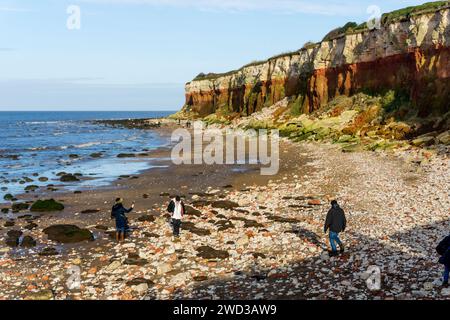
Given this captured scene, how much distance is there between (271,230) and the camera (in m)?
19.0

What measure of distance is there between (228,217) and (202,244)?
4.22 metres

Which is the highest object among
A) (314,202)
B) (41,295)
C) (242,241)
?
(314,202)

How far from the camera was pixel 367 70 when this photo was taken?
194 ft

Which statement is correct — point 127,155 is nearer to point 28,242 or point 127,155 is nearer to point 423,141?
point 423,141

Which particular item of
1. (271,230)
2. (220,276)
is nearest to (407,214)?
A: (271,230)

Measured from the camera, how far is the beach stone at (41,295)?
42.8ft

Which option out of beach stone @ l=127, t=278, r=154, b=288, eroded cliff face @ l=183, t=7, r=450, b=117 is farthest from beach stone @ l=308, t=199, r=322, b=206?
eroded cliff face @ l=183, t=7, r=450, b=117

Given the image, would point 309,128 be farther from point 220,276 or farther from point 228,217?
point 220,276

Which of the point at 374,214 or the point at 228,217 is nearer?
the point at 374,214

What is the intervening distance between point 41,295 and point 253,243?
27.2 feet

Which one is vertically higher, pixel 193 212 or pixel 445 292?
pixel 445 292

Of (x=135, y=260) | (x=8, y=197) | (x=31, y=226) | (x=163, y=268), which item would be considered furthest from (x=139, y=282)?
(x=8, y=197)

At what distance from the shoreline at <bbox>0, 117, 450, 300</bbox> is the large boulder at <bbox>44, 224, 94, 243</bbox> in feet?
1.43

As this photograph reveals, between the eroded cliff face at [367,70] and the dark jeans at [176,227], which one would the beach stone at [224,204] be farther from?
the eroded cliff face at [367,70]
